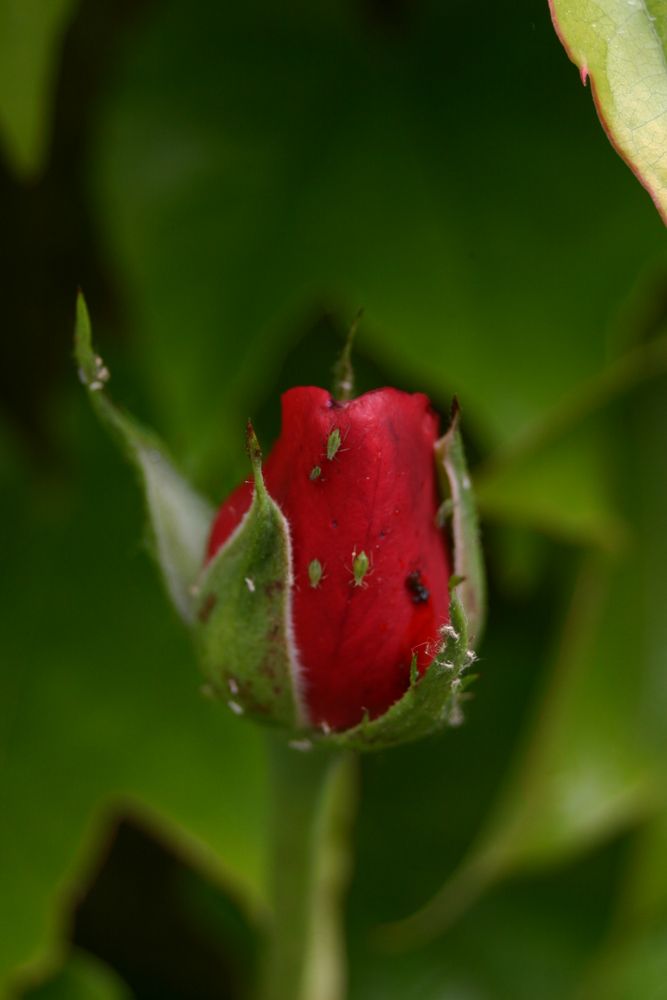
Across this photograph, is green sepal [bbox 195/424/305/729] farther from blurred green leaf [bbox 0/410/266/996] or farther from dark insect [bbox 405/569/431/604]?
blurred green leaf [bbox 0/410/266/996]

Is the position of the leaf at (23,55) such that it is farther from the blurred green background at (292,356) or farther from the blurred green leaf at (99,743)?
the blurred green leaf at (99,743)

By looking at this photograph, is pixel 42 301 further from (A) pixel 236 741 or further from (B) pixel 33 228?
(A) pixel 236 741

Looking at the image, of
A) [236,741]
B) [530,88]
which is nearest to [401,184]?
[530,88]

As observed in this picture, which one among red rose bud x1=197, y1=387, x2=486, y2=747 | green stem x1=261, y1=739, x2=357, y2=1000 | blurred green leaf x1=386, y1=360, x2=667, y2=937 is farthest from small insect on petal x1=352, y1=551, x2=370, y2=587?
blurred green leaf x1=386, y1=360, x2=667, y2=937

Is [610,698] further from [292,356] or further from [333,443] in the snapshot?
[333,443]

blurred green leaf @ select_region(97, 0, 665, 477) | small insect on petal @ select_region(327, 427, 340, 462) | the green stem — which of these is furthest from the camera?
blurred green leaf @ select_region(97, 0, 665, 477)

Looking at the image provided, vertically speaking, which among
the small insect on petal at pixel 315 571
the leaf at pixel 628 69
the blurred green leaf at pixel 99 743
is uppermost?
the leaf at pixel 628 69

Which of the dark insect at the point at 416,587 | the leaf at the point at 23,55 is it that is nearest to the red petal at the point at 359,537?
the dark insect at the point at 416,587
